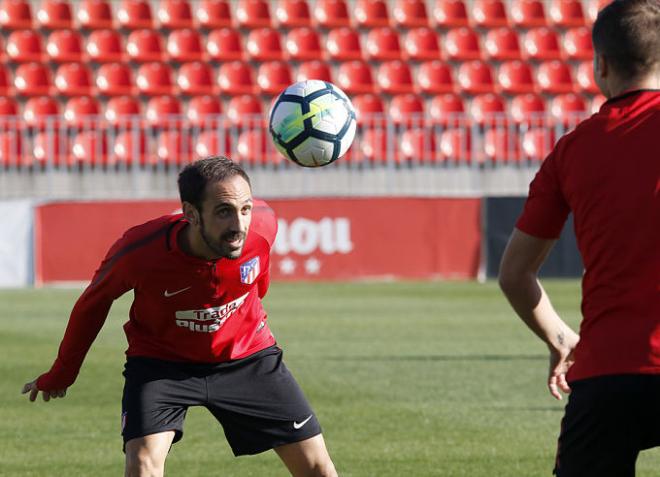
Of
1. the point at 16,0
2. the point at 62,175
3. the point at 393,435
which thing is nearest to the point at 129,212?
the point at 62,175

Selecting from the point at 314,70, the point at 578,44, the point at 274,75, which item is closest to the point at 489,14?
the point at 578,44

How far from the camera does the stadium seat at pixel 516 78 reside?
24.2 metres

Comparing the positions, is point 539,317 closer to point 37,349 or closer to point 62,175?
point 37,349

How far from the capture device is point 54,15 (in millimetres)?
22859

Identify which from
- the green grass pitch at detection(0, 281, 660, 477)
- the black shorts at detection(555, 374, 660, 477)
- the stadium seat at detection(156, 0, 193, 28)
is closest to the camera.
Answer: the black shorts at detection(555, 374, 660, 477)

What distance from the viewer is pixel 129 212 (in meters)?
19.7

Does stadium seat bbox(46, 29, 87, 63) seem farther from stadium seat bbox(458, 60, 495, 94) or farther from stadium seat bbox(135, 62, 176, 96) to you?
stadium seat bbox(458, 60, 495, 94)

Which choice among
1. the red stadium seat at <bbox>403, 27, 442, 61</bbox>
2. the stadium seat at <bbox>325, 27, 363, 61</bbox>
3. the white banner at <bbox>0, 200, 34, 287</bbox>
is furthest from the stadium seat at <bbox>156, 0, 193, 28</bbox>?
the white banner at <bbox>0, 200, 34, 287</bbox>

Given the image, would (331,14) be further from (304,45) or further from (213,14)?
(213,14)

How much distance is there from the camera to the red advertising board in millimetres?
19578

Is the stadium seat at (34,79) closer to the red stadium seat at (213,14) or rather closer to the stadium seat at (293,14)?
the red stadium seat at (213,14)

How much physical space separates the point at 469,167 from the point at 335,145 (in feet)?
49.5

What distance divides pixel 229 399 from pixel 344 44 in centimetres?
1981

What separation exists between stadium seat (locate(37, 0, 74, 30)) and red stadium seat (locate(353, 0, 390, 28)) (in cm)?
549
